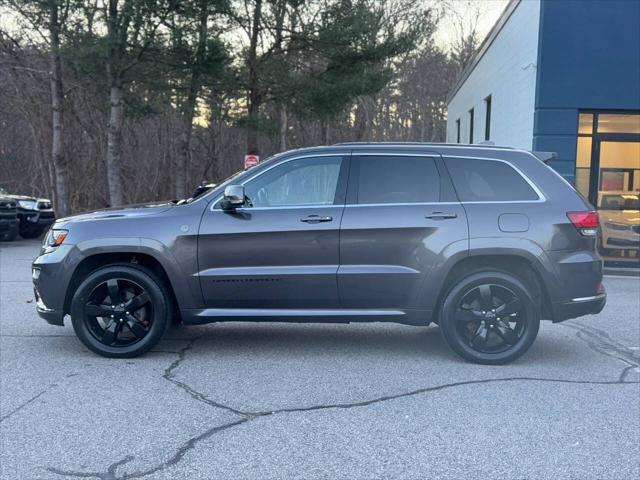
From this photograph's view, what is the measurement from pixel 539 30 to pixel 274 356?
382 inches

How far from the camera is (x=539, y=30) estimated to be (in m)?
11.9

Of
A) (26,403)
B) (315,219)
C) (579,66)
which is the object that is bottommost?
(26,403)

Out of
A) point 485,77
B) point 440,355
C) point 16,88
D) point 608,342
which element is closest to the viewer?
point 440,355

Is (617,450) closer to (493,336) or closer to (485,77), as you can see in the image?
(493,336)

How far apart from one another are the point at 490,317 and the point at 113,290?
130 inches

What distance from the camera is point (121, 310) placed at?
203 inches

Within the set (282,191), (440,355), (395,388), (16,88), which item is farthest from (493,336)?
(16,88)

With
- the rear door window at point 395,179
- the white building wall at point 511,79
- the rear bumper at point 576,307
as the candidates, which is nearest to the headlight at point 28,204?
the white building wall at point 511,79

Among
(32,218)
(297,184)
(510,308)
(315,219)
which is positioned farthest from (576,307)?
(32,218)

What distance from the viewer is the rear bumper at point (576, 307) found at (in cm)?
507

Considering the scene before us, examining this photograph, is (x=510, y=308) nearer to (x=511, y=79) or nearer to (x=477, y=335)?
(x=477, y=335)

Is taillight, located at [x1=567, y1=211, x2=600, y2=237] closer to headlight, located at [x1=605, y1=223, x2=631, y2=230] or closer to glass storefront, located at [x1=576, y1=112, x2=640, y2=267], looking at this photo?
glass storefront, located at [x1=576, y1=112, x2=640, y2=267]

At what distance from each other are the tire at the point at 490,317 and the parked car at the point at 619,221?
800cm

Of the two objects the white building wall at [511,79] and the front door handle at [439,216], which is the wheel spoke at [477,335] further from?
the white building wall at [511,79]
